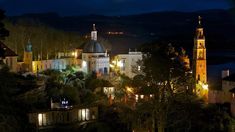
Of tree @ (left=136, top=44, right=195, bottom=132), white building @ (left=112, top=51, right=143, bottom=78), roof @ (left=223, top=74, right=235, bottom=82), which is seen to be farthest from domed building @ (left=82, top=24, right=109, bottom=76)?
tree @ (left=136, top=44, right=195, bottom=132)

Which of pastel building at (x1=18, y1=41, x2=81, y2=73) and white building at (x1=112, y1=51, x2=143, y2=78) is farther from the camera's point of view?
white building at (x1=112, y1=51, x2=143, y2=78)

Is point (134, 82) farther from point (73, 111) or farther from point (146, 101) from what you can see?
point (73, 111)

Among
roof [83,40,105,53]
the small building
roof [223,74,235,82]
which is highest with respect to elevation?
roof [83,40,105,53]

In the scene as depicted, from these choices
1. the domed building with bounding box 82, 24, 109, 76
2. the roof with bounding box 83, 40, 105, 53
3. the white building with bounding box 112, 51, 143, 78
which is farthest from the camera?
the roof with bounding box 83, 40, 105, 53

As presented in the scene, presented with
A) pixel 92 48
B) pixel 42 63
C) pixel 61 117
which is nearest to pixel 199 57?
pixel 92 48

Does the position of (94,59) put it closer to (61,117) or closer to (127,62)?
(127,62)

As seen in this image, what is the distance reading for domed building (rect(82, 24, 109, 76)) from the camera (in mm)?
32062

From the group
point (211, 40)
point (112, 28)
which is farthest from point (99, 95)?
point (112, 28)

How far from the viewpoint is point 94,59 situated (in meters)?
32.0

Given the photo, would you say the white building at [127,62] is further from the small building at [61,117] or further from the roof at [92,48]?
the small building at [61,117]

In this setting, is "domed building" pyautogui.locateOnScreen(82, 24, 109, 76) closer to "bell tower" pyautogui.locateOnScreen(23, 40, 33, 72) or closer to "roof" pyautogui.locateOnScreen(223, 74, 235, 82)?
"bell tower" pyautogui.locateOnScreen(23, 40, 33, 72)

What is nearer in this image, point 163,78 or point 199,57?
point 163,78

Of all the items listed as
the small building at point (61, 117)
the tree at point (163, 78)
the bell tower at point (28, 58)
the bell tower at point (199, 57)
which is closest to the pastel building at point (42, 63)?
the bell tower at point (28, 58)

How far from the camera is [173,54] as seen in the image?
1822cm
